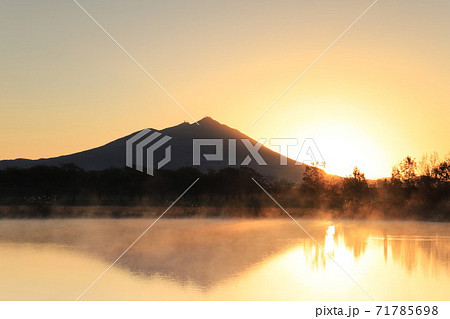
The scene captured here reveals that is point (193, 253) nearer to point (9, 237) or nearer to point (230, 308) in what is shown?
point (230, 308)

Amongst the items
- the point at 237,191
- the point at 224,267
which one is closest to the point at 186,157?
the point at 237,191

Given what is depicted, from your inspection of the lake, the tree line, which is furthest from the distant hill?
the lake

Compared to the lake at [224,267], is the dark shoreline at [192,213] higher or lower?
higher

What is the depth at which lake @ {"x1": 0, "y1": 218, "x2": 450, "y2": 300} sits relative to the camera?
11609mm

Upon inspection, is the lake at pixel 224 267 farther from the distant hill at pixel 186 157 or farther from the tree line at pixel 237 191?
the distant hill at pixel 186 157

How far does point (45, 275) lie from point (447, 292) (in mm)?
9193

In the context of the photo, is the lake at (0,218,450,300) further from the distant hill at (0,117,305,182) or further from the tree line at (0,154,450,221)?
the distant hill at (0,117,305,182)

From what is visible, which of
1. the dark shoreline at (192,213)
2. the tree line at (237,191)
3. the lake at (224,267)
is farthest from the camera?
the tree line at (237,191)

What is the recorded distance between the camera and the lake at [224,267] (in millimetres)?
11609

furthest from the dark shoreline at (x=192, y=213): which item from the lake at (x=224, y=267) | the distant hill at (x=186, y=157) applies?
the distant hill at (x=186, y=157)

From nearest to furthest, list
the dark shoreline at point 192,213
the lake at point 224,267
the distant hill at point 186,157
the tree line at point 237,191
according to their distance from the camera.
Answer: the lake at point 224,267
the dark shoreline at point 192,213
the tree line at point 237,191
the distant hill at point 186,157

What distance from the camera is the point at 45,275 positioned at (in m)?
13.8

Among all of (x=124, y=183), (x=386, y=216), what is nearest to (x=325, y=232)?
(x=386, y=216)

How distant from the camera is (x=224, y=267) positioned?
1465 cm
